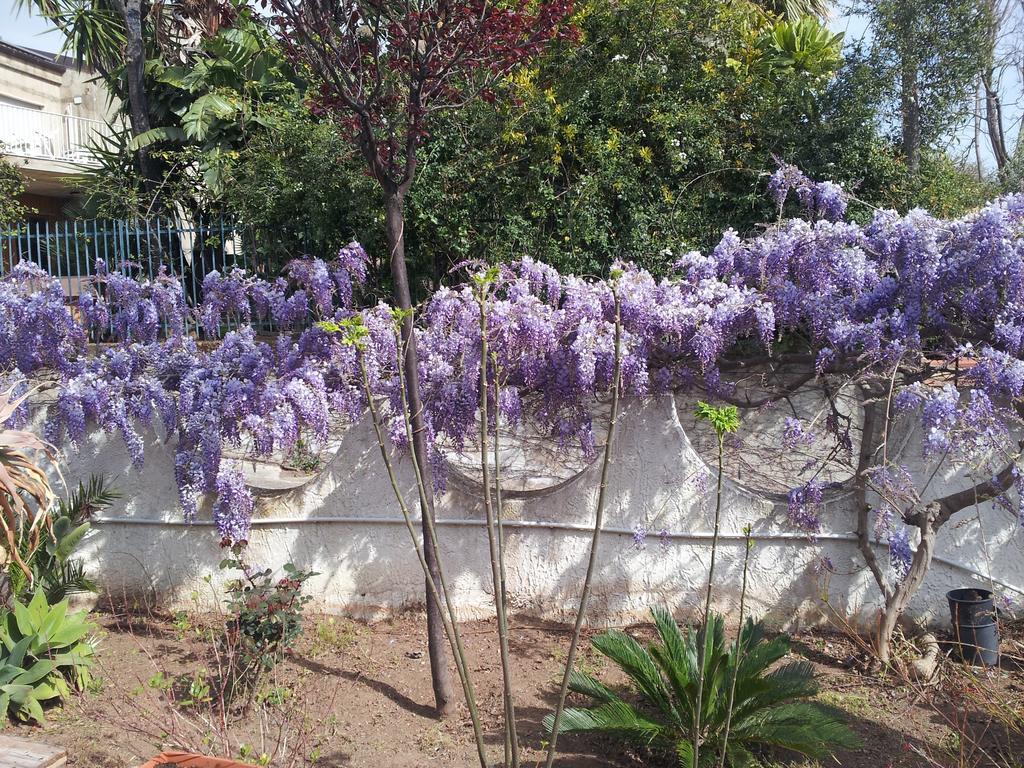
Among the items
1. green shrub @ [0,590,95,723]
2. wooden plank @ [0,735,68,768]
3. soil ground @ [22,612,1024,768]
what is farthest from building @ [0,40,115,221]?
wooden plank @ [0,735,68,768]

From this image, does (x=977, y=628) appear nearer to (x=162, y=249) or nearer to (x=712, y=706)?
(x=712, y=706)

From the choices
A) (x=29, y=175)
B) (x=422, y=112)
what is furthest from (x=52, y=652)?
(x=29, y=175)

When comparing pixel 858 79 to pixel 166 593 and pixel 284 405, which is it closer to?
pixel 284 405

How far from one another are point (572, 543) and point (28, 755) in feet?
10.1

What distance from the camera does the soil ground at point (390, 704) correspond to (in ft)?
12.7

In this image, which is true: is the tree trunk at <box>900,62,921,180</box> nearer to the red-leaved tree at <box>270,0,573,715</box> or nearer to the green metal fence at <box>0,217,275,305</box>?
the red-leaved tree at <box>270,0,573,715</box>

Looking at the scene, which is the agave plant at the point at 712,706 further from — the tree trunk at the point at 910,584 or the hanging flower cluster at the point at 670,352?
the hanging flower cluster at the point at 670,352

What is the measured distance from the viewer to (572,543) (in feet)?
17.3

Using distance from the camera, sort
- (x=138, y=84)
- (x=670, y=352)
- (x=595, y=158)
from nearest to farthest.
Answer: (x=670, y=352), (x=595, y=158), (x=138, y=84)

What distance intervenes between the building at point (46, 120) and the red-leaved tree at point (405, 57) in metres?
12.9

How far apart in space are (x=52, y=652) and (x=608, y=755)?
10.1 feet

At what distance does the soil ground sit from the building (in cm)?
1283

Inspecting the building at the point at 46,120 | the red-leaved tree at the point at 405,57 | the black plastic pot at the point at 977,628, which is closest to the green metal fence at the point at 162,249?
the red-leaved tree at the point at 405,57

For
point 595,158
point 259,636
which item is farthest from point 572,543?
point 595,158
